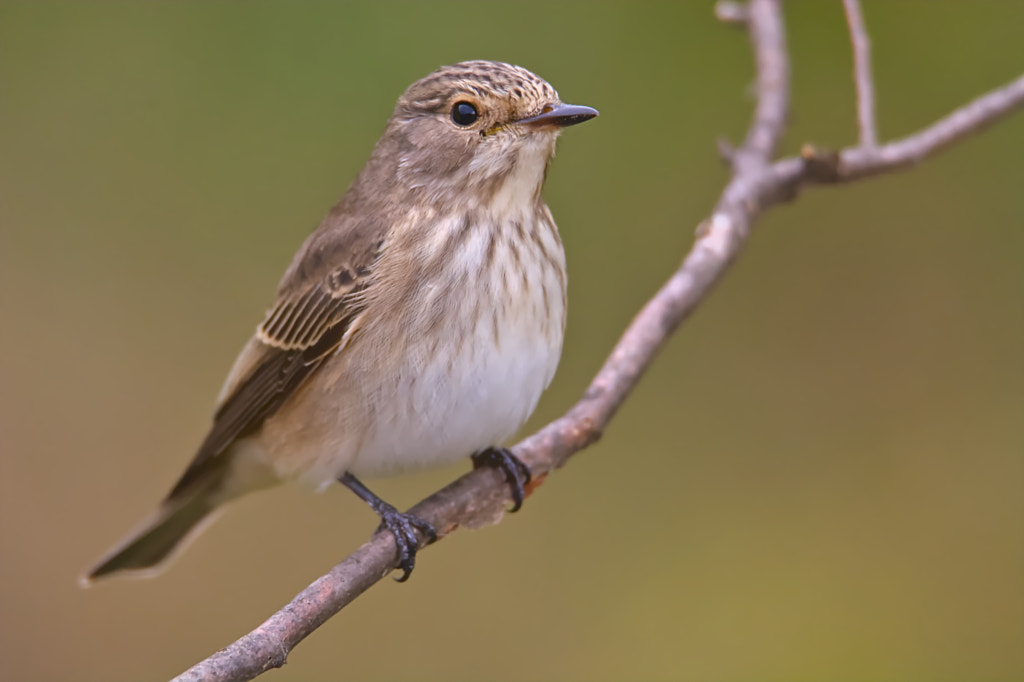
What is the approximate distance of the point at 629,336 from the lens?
3559 mm

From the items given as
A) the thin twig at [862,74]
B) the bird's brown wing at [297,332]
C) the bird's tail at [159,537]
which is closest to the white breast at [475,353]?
the bird's brown wing at [297,332]

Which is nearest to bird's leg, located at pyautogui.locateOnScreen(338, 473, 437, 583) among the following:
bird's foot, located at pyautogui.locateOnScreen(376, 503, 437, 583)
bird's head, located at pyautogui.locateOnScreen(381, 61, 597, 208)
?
bird's foot, located at pyautogui.locateOnScreen(376, 503, 437, 583)

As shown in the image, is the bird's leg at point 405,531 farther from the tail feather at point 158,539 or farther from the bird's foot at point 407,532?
the tail feather at point 158,539

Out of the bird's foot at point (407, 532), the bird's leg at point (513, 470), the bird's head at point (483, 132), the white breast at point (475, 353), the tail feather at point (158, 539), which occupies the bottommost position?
the tail feather at point (158, 539)

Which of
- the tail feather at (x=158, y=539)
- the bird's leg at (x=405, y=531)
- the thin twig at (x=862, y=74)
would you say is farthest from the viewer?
the tail feather at (x=158, y=539)

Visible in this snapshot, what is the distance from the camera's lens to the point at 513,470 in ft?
Result: 11.6

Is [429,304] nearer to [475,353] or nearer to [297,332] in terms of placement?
[475,353]

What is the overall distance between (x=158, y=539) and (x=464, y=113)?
5.98ft

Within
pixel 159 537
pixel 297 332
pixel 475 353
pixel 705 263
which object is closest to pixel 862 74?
pixel 705 263

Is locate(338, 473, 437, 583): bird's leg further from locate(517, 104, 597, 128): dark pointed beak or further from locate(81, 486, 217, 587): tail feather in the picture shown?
locate(517, 104, 597, 128): dark pointed beak

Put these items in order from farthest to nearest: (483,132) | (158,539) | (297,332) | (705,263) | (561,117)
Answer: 1. (158,539)
2. (705,263)
3. (297,332)
4. (483,132)
5. (561,117)

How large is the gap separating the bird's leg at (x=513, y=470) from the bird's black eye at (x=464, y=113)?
99 centimetres

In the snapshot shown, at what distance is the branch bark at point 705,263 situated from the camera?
3289 millimetres

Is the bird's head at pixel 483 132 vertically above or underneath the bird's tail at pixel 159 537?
above
